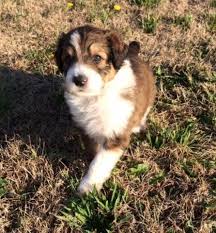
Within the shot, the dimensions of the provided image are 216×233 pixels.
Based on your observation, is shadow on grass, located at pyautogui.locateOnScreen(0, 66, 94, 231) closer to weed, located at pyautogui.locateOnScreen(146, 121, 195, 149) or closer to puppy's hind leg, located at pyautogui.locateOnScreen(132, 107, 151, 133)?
puppy's hind leg, located at pyautogui.locateOnScreen(132, 107, 151, 133)

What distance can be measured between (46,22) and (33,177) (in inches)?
132

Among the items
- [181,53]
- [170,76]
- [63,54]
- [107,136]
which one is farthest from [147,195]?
[181,53]

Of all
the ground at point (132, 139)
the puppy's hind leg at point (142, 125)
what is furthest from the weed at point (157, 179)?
the puppy's hind leg at point (142, 125)

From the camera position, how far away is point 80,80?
13.3 ft

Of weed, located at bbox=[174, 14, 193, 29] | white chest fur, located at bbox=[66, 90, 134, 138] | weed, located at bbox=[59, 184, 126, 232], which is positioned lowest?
weed, located at bbox=[59, 184, 126, 232]

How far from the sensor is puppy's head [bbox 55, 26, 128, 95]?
410 cm

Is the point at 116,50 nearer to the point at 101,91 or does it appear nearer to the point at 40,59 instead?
the point at 101,91

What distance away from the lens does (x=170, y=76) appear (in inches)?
238

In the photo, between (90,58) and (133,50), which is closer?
(90,58)

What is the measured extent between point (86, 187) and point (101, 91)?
3.03 feet

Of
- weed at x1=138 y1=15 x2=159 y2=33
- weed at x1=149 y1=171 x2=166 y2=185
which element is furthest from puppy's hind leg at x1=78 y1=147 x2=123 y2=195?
weed at x1=138 y1=15 x2=159 y2=33

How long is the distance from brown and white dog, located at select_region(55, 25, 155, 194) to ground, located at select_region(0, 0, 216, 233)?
1.05ft

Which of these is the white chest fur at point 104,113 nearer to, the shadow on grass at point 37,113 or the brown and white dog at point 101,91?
the brown and white dog at point 101,91

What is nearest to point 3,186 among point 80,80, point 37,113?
point 37,113
